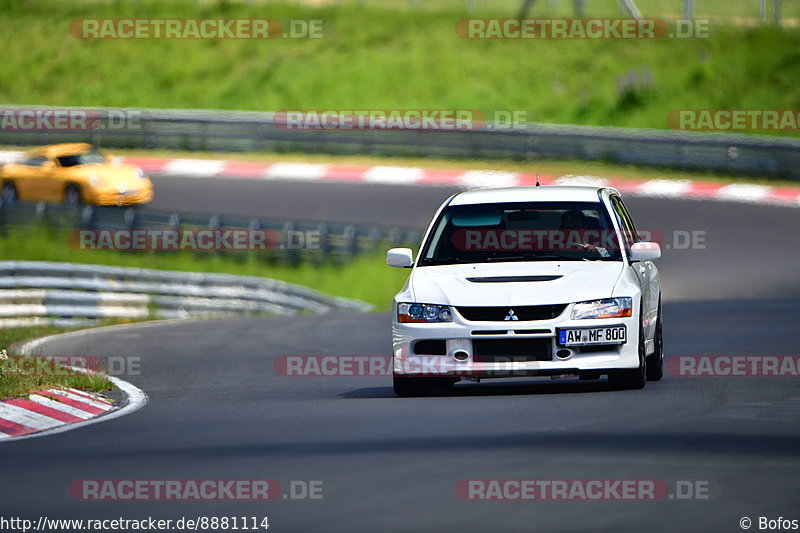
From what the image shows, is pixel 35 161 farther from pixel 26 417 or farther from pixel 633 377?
pixel 633 377

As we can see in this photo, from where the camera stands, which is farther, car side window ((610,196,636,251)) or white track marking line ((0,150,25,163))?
white track marking line ((0,150,25,163))

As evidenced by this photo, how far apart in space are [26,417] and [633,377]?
4.43 meters

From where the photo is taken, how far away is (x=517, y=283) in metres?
10.6

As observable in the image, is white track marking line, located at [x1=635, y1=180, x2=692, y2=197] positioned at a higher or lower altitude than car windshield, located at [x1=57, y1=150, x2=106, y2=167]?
lower

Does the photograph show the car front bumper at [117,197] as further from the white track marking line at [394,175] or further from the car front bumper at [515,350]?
the car front bumper at [515,350]

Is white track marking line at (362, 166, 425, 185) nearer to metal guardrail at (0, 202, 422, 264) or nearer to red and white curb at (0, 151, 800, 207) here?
red and white curb at (0, 151, 800, 207)

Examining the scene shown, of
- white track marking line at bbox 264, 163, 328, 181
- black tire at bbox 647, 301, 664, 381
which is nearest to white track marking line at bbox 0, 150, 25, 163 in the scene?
white track marking line at bbox 264, 163, 328, 181

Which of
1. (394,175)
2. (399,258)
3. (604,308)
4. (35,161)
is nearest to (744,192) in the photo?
(394,175)

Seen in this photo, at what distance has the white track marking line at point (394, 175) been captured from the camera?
31.4 metres

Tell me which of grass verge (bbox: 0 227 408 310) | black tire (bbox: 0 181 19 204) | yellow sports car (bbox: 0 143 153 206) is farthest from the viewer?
black tire (bbox: 0 181 19 204)

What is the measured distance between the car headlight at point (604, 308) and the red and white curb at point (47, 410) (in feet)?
12.2

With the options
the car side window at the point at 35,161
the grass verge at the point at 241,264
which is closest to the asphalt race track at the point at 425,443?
the grass verge at the point at 241,264

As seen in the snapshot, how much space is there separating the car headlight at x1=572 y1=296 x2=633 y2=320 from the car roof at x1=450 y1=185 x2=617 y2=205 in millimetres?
1333

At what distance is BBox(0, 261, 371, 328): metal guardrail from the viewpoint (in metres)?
21.4
